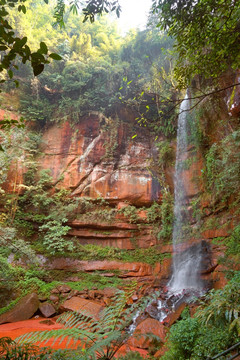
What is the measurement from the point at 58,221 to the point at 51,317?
433cm

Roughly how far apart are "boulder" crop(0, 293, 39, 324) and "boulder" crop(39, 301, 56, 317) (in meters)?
0.19

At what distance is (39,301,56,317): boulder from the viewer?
6459 millimetres

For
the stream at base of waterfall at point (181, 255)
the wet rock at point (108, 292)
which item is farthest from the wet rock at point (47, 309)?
the stream at base of waterfall at point (181, 255)

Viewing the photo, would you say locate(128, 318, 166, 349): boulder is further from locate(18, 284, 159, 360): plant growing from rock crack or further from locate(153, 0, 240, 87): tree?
locate(153, 0, 240, 87): tree

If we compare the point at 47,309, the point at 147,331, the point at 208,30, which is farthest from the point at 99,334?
the point at 47,309

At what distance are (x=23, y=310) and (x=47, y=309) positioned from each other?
0.72 m

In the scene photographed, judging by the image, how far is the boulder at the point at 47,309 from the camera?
6.46 meters

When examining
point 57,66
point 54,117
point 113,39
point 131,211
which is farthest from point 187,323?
point 113,39

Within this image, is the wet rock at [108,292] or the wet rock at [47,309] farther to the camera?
the wet rock at [108,292]

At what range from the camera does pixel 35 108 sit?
41.7ft

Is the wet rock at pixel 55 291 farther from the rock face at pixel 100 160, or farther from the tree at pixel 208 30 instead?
the tree at pixel 208 30

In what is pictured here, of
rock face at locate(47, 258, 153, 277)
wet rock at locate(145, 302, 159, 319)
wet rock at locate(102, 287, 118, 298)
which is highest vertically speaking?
rock face at locate(47, 258, 153, 277)

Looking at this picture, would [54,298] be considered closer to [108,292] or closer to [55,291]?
[55,291]

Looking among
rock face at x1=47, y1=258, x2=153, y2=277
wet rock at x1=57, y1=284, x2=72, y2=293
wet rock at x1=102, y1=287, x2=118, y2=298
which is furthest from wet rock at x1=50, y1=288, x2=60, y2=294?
wet rock at x1=102, y1=287, x2=118, y2=298
